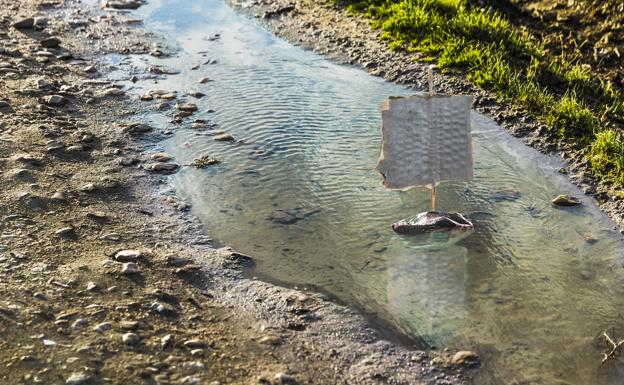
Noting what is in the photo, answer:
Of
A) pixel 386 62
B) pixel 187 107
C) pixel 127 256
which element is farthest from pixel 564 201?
pixel 187 107

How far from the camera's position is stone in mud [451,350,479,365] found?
12.4 ft

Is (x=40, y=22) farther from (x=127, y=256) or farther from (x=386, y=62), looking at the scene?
(x=127, y=256)

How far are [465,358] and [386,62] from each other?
14.3 feet

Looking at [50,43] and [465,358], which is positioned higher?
[465,358]

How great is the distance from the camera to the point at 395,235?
4.87m

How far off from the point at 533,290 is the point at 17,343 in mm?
2827

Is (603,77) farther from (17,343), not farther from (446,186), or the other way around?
(17,343)

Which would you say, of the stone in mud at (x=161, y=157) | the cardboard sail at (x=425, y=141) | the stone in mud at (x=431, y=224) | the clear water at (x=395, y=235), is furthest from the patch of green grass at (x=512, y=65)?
the stone in mud at (x=161, y=157)

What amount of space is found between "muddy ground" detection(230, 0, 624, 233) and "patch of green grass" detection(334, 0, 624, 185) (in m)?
0.10

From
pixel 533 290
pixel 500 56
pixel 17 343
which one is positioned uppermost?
pixel 500 56

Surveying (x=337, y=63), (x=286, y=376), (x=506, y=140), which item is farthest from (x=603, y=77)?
(x=286, y=376)

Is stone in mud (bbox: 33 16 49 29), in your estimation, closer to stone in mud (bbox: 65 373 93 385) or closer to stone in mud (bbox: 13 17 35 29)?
stone in mud (bbox: 13 17 35 29)

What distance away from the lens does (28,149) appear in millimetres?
5609

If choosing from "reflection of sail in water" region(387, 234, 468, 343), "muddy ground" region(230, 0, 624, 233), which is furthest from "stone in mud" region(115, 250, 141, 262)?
"muddy ground" region(230, 0, 624, 233)
